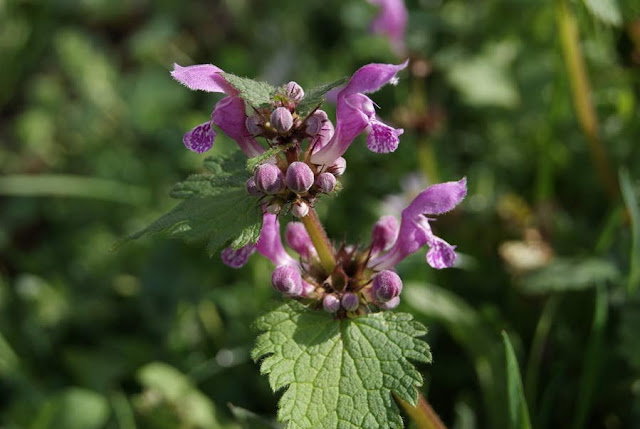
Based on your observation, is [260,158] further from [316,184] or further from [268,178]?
[316,184]

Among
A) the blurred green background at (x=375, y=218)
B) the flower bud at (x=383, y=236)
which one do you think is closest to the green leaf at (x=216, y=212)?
the flower bud at (x=383, y=236)

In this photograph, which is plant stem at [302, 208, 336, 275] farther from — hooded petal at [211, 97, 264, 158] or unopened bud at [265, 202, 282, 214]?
hooded petal at [211, 97, 264, 158]

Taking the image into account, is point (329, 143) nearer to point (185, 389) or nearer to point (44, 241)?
point (185, 389)

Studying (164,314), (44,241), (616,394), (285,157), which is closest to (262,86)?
(285,157)

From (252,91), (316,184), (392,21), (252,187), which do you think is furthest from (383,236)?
(392,21)

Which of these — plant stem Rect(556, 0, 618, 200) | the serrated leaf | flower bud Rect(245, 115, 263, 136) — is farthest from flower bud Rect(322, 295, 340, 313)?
plant stem Rect(556, 0, 618, 200)

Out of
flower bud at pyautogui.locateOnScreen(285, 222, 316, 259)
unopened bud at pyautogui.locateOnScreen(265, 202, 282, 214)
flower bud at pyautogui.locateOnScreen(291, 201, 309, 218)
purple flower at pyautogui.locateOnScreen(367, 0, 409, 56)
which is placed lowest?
purple flower at pyautogui.locateOnScreen(367, 0, 409, 56)
